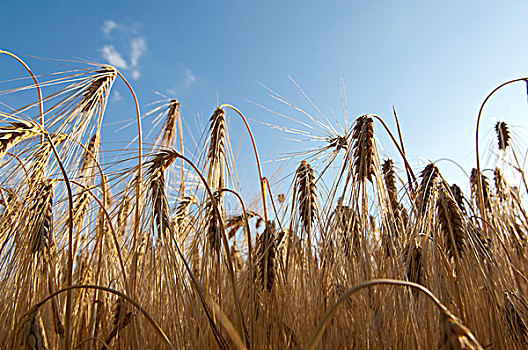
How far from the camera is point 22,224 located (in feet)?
4.28

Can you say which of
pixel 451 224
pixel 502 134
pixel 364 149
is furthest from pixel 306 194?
pixel 502 134

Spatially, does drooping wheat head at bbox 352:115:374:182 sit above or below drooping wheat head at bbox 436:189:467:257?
above

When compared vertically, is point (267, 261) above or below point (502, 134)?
below

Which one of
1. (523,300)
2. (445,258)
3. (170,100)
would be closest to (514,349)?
(523,300)

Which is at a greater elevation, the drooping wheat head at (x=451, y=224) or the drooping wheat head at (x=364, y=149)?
the drooping wheat head at (x=364, y=149)

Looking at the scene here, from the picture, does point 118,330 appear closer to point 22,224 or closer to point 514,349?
point 22,224

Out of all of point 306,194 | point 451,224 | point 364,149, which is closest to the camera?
point 451,224

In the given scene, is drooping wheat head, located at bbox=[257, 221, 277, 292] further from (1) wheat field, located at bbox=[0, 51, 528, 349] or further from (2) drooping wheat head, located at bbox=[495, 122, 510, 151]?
(2) drooping wheat head, located at bbox=[495, 122, 510, 151]

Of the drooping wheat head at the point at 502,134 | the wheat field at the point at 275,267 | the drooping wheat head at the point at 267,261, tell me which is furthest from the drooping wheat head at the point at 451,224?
the drooping wheat head at the point at 502,134

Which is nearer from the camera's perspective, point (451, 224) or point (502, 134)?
point (451, 224)

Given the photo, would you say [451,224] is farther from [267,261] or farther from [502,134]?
[502,134]

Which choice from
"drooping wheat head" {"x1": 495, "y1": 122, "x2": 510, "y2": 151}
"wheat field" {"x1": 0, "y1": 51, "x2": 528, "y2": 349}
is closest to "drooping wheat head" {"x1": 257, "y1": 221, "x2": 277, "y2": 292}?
"wheat field" {"x1": 0, "y1": 51, "x2": 528, "y2": 349}

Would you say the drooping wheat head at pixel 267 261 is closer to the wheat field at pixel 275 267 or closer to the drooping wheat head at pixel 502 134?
the wheat field at pixel 275 267

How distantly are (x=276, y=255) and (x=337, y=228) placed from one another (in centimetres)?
32
